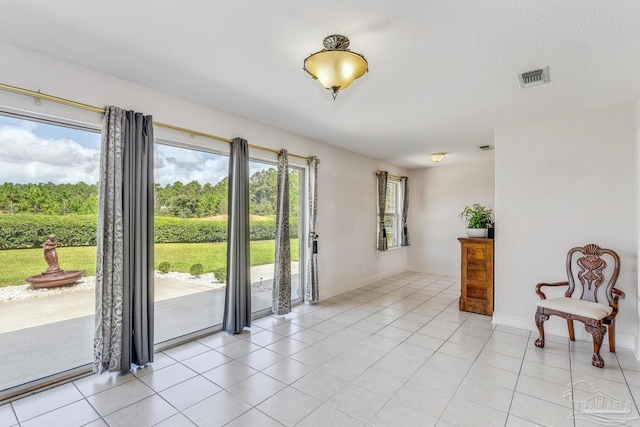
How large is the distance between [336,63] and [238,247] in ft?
7.78

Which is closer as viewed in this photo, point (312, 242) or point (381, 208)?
point (312, 242)

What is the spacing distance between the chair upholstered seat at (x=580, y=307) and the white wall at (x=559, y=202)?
0.55 metres

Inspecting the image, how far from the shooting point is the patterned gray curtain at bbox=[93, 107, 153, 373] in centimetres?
265

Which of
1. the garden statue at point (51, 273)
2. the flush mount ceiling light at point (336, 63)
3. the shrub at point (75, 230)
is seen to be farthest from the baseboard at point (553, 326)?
the garden statue at point (51, 273)

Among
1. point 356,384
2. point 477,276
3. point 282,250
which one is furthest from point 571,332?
point 282,250

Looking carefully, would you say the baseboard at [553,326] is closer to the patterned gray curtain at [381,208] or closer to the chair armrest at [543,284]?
the chair armrest at [543,284]

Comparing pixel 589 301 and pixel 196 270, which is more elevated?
pixel 196 270

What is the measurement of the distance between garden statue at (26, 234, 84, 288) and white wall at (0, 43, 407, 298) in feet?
3.56

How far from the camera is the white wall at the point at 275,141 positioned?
244 centimetres

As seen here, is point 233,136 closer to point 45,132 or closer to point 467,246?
point 45,132

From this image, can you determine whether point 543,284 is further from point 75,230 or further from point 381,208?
point 75,230

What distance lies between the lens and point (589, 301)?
130 inches

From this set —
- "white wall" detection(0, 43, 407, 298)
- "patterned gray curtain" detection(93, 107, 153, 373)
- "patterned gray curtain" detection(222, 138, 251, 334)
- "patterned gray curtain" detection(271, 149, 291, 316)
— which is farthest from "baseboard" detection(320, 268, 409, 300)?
"patterned gray curtain" detection(93, 107, 153, 373)

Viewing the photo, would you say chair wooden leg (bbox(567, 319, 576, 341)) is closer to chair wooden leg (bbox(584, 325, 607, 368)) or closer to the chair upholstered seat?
the chair upholstered seat
